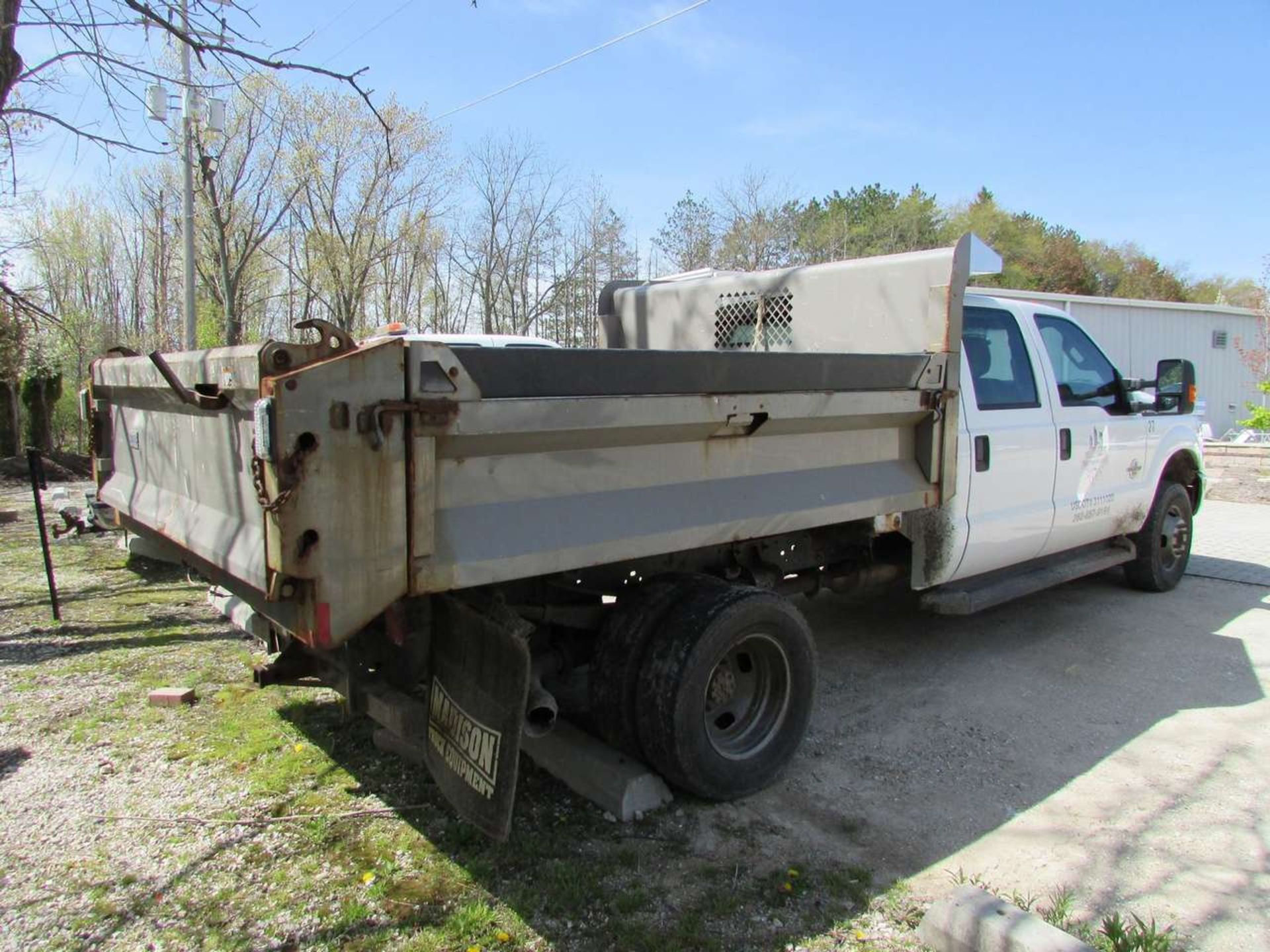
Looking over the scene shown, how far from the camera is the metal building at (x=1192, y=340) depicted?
24094mm

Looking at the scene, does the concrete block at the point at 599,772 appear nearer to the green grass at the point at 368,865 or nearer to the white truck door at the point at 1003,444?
the green grass at the point at 368,865

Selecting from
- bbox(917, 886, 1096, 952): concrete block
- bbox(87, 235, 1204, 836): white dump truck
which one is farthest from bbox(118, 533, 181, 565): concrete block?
bbox(917, 886, 1096, 952): concrete block

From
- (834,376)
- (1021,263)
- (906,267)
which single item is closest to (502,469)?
(834,376)

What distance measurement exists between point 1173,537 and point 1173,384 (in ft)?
4.55

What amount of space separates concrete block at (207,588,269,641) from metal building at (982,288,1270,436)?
23357mm

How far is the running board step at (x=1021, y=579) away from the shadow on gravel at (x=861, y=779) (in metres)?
0.46

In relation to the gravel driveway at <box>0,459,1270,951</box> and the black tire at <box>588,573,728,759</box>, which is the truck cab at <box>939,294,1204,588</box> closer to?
the gravel driveway at <box>0,459,1270,951</box>

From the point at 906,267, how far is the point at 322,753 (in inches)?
143

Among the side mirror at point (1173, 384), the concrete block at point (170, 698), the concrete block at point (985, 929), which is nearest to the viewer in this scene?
the concrete block at point (985, 929)

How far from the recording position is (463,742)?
2871 millimetres

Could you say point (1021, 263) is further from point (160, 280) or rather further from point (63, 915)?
point (63, 915)

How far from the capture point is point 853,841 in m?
3.33

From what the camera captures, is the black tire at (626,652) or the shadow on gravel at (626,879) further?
the black tire at (626,652)

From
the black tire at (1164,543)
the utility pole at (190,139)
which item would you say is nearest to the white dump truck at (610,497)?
the black tire at (1164,543)
